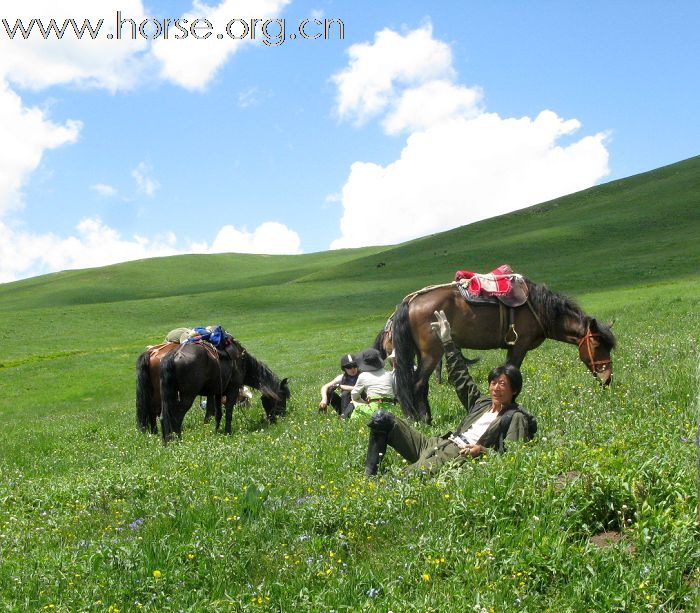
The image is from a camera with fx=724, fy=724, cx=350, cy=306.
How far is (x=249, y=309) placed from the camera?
67625 millimetres

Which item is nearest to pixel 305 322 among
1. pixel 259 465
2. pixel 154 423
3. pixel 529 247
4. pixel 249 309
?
pixel 249 309

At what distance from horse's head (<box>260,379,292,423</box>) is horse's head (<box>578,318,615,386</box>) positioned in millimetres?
Result: 6364

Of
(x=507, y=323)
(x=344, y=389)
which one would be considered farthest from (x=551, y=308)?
(x=344, y=389)

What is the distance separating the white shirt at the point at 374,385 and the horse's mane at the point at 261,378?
3.13 metres

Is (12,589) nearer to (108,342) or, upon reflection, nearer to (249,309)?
(108,342)

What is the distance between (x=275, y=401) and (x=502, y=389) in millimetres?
8427

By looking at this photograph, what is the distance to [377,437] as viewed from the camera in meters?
7.91

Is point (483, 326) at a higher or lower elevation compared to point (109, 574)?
higher

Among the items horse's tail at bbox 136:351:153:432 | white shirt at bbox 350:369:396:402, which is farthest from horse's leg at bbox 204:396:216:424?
white shirt at bbox 350:369:396:402

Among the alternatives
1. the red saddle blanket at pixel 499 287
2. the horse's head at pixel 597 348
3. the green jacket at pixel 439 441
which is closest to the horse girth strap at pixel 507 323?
the red saddle blanket at pixel 499 287

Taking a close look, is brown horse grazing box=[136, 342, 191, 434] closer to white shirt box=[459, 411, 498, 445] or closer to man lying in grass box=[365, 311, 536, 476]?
man lying in grass box=[365, 311, 536, 476]

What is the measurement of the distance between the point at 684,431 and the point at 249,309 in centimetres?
6214

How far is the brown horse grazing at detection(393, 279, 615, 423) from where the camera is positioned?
12008 mm

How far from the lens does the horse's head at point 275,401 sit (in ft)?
50.6
